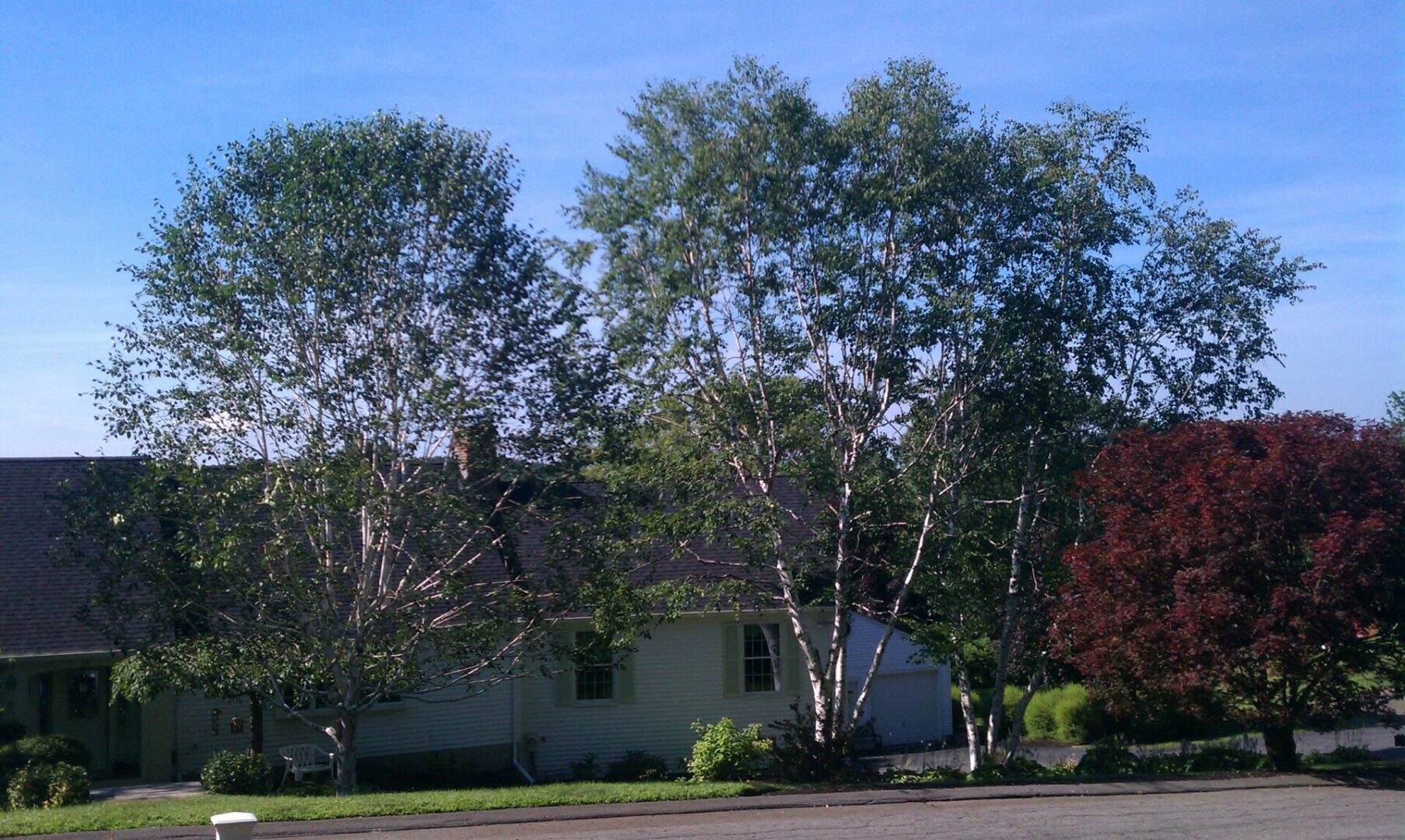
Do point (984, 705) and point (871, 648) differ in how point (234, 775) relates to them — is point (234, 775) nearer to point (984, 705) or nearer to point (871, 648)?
point (871, 648)

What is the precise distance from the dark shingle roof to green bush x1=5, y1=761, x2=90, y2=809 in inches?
103

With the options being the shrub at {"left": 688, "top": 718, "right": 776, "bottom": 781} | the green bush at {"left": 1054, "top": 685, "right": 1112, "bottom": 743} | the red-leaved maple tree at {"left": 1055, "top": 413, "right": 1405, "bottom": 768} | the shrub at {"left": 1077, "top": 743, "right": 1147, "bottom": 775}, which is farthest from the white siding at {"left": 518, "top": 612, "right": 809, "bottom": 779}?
the red-leaved maple tree at {"left": 1055, "top": 413, "right": 1405, "bottom": 768}

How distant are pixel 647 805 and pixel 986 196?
10531mm

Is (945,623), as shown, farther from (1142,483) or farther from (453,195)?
(453,195)

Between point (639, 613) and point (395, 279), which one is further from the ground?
point (395, 279)

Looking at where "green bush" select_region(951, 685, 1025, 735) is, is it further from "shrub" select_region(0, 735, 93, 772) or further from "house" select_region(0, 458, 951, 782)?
"shrub" select_region(0, 735, 93, 772)

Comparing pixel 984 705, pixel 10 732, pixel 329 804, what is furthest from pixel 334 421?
pixel 984 705

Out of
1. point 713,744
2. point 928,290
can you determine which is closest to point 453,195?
point 928,290

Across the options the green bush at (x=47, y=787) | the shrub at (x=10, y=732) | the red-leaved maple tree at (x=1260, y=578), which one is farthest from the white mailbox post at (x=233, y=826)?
the shrub at (x=10, y=732)

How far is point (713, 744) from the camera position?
17.2m

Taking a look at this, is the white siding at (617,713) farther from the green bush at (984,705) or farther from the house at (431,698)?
the green bush at (984,705)

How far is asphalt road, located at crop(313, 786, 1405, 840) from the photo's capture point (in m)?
12.1

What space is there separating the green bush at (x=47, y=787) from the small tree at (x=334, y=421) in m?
1.36

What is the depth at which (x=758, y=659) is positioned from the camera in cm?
2442
